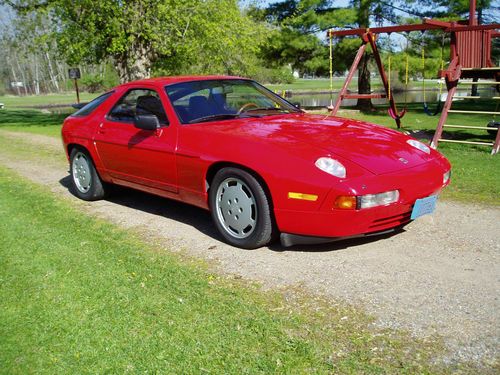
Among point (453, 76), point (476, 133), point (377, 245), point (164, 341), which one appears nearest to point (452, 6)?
point (476, 133)

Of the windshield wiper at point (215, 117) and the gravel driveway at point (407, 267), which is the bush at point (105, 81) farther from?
the gravel driveway at point (407, 267)

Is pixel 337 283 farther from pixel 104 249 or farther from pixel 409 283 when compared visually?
pixel 104 249

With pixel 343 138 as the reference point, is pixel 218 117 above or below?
above

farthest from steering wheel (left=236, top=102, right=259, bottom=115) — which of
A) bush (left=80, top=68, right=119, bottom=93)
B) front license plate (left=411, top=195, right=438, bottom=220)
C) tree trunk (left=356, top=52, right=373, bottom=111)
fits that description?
bush (left=80, top=68, right=119, bottom=93)

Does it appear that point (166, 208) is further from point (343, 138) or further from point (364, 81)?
point (364, 81)

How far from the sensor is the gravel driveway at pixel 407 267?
2963mm

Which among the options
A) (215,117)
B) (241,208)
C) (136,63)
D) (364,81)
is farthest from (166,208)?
(364,81)

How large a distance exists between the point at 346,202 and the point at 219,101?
206 centimetres

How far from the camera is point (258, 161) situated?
404 cm

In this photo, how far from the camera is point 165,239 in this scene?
4.75m

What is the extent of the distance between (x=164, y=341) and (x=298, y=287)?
1.08 meters

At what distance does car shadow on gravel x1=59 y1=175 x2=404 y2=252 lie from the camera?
14.2ft

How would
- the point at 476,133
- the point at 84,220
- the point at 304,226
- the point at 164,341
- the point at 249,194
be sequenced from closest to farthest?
the point at 164,341
the point at 304,226
the point at 249,194
the point at 84,220
the point at 476,133

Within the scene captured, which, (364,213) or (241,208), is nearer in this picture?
(364,213)
